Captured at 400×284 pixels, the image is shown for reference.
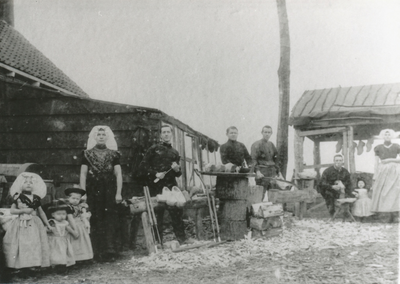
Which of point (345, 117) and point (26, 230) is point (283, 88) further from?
point (26, 230)

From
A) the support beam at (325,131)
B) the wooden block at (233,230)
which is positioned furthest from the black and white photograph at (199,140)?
the support beam at (325,131)

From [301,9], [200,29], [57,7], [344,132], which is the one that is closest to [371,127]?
[344,132]

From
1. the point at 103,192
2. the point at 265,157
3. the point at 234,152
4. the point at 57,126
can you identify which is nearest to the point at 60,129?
the point at 57,126

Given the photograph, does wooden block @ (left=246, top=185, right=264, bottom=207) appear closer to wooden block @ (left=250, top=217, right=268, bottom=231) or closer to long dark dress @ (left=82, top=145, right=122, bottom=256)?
wooden block @ (left=250, top=217, right=268, bottom=231)

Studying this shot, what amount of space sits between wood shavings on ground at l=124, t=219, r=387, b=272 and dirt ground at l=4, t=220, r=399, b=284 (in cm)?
10

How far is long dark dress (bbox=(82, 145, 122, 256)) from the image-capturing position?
4.57 metres

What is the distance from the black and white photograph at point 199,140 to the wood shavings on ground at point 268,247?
0.02m

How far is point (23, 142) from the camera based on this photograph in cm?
582

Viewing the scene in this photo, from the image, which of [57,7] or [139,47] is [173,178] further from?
[57,7]

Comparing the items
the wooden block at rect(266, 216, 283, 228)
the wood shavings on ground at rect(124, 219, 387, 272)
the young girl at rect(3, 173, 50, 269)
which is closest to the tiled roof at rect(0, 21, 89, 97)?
the young girl at rect(3, 173, 50, 269)

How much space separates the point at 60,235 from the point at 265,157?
120 inches

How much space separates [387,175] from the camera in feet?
18.5

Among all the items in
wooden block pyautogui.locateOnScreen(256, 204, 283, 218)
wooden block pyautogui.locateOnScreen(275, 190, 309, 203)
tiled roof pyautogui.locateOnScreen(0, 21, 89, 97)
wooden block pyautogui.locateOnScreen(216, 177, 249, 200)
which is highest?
tiled roof pyautogui.locateOnScreen(0, 21, 89, 97)

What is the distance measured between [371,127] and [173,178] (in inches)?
130
